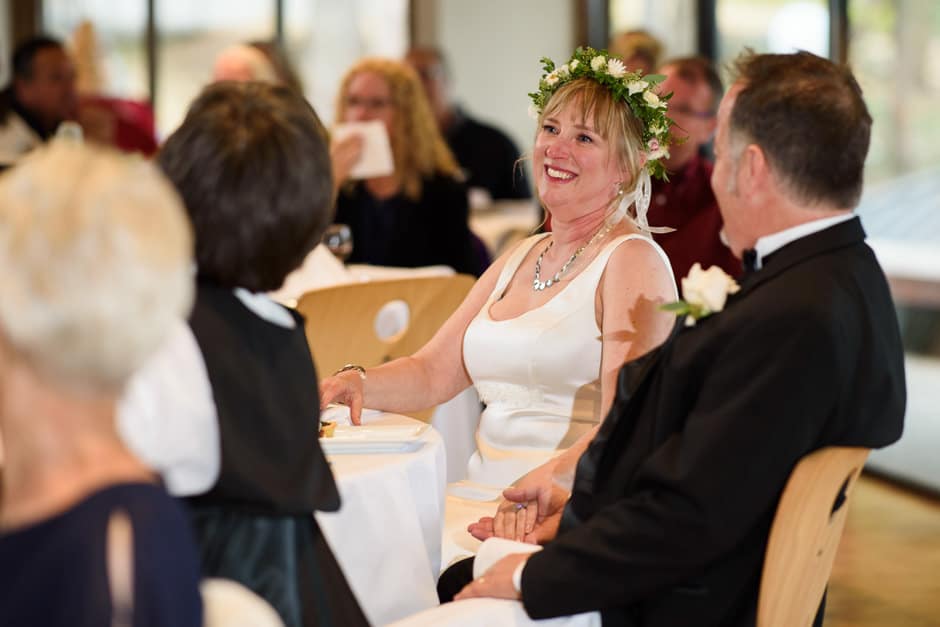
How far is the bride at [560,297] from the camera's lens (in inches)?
105

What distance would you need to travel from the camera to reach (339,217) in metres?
5.40

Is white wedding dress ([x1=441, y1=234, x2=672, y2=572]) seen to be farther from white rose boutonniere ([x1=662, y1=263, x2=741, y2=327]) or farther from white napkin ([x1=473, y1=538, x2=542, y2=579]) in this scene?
white rose boutonniere ([x1=662, y1=263, x2=741, y2=327])

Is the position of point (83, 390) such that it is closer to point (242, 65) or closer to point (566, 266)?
point (566, 266)

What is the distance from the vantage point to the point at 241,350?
1661mm

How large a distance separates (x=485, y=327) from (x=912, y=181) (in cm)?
500

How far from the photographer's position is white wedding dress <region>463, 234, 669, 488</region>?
2670 millimetres

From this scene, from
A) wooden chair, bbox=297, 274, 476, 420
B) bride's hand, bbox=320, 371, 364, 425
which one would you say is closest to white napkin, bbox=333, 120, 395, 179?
wooden chair, bbox=297, 274, 476, 420

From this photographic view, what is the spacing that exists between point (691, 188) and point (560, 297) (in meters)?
1.79

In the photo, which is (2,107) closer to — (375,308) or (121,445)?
(375,308)

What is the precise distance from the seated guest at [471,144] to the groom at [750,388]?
19.2 ft

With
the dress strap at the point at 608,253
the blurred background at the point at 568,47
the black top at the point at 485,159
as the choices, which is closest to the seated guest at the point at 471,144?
the black top at the point at 485,159

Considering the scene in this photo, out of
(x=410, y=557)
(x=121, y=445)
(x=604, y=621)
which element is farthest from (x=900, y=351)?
(x=121, y=445)

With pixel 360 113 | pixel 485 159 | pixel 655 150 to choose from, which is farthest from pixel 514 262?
pixel 485 159

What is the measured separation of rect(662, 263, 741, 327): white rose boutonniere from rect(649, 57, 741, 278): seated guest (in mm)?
1998
